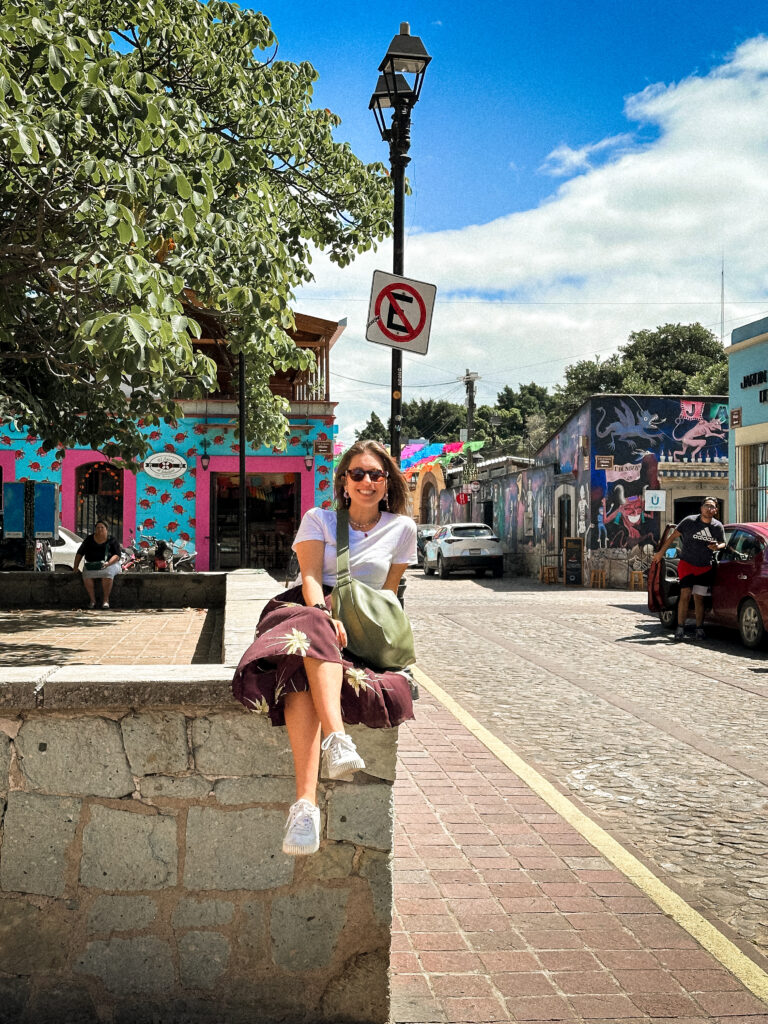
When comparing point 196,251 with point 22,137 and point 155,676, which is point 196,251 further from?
point 155,676

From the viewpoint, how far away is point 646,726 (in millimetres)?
7461

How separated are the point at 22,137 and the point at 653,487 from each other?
22609 mm

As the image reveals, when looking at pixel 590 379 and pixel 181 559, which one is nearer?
pixel 181 559

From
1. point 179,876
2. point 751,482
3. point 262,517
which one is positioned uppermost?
point 751,482

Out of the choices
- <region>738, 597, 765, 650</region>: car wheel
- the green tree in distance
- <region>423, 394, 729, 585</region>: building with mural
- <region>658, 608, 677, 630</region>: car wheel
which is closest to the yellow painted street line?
<region>738, 597, 765, 650</region>: car wheel

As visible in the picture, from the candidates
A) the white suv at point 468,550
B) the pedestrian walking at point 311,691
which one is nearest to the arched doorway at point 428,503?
the white suv at point 468,550

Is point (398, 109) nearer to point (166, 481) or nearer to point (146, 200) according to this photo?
point (146, 200)

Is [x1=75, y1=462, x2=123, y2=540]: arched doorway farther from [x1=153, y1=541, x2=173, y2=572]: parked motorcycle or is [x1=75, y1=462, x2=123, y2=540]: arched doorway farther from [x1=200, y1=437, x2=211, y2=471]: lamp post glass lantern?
[x1=153, y1=541, x2=173, y2=572]: parked motorcycle

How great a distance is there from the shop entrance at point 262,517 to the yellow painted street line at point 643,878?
21500 millimetres

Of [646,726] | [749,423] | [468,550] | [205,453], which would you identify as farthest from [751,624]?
[205,453]

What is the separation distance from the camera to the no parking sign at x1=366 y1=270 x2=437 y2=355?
7.49 m

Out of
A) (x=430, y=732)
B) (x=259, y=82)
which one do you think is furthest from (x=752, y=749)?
(x=259, y=82)

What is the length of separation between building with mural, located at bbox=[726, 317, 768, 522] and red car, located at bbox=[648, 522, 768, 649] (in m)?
6.58

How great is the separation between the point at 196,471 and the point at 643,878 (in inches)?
936
